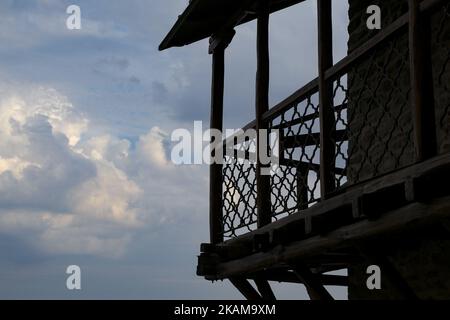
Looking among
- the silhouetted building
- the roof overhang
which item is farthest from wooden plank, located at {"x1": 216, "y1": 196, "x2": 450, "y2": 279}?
the roof overhang

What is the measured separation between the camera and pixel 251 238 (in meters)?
8.16

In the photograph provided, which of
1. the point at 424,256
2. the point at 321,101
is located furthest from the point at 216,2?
the point at 424,256

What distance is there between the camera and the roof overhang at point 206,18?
30.7ft

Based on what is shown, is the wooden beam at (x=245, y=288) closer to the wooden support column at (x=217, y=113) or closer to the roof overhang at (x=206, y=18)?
the wooden support column at (x=217, y=113)

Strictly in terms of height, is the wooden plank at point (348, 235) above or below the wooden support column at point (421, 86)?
below

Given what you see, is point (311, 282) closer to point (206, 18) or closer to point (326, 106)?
point (326, 106)

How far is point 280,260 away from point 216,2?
349 centimetres

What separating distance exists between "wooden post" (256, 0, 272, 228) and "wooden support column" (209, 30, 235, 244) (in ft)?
3.69

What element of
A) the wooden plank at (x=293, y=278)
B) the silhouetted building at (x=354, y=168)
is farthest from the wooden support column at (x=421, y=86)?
the wooden plank at (x=293, y=278)

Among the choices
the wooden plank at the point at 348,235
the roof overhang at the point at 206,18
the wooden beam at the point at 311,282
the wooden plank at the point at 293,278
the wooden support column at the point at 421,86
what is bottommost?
the wooden beam at the point at 311,282

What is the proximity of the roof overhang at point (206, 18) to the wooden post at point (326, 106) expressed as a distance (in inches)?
75.6

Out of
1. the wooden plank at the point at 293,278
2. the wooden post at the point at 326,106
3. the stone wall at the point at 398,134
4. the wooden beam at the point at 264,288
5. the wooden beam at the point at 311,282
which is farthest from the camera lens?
the wooden plank at the point at 293,278
